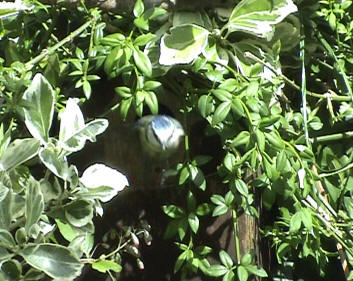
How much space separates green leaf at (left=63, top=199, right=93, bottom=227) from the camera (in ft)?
3.40

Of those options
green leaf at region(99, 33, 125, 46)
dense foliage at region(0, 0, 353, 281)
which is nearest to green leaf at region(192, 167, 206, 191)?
dense foliage at region(0, 0, 353, 281)

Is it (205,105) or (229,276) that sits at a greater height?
(205,105)

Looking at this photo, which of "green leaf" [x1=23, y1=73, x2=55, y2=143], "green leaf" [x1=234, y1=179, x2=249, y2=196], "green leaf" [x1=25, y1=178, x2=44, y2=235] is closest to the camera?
"green leaf" [x1=25, y1=178, x2=44, y2=235]

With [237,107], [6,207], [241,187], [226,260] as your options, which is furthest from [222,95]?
[6,207]

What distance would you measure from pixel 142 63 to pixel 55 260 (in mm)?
318

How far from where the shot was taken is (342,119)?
1420 millimetres

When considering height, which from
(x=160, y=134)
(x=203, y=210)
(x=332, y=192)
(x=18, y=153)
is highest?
(x=18, y=153)

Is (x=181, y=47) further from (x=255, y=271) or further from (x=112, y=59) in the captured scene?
(x=255, y=271)

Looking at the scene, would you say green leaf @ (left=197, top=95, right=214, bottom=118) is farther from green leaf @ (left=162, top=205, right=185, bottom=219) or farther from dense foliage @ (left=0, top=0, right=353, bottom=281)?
green leaf @ (left=162, top=205, right=185, bottom=219)

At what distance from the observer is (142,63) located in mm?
1146

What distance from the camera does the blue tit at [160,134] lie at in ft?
3.82

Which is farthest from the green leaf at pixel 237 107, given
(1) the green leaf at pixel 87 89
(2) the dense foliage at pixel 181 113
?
(1) the green leaf at pixel 87 89

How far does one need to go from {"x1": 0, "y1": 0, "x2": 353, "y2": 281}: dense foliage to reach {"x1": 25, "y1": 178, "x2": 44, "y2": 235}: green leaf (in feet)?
0.13

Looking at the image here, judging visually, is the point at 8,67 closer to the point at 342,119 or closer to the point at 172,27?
the point at 172,27
